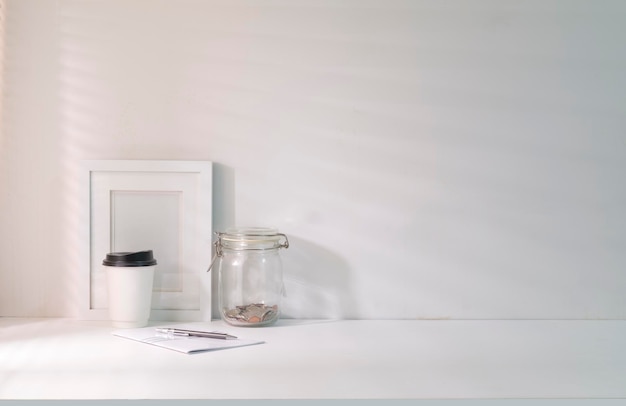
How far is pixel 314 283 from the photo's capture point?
154cm

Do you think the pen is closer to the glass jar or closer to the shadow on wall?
the glass jar

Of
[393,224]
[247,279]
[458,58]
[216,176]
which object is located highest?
[458,58]

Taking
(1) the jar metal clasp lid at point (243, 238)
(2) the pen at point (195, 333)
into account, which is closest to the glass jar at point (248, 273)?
(1) the jar metal clasp lid at point (243, 238)

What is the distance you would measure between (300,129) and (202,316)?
1.47 ft

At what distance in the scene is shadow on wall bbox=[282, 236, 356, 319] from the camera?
1537 mm

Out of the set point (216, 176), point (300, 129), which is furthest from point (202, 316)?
point (300, 129)

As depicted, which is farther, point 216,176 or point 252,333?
point 216,176

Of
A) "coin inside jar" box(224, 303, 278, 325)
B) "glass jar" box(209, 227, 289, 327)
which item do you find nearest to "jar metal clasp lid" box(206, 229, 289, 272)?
"glass jar" box(209, 227, 289, 327)

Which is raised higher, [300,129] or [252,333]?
[300,129]

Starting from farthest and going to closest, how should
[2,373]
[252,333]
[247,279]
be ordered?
1. [247,279]
2. [252,333]
3. [2,373]

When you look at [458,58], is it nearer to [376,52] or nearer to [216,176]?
[376,52]

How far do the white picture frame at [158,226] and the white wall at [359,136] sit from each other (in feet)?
0.12

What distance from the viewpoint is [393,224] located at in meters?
1.54

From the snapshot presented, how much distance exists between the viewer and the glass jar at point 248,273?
146 centimetres
